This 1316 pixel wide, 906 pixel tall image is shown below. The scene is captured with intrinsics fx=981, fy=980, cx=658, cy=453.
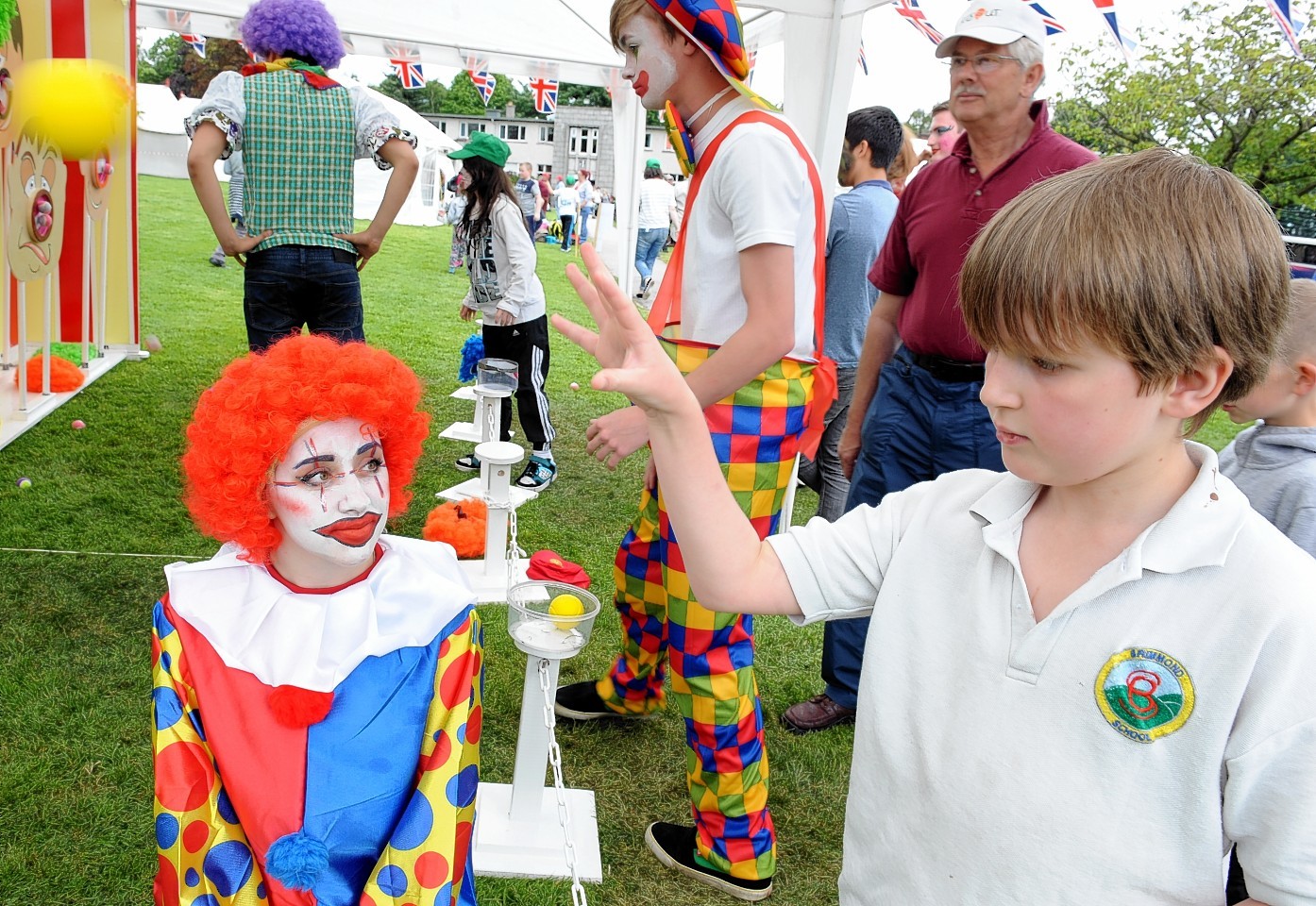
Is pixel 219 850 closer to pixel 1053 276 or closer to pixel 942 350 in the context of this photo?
pixel 1053 276

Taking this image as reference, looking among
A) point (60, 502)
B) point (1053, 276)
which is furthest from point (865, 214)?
point (60, 502)

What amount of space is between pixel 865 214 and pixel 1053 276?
3.53 meters

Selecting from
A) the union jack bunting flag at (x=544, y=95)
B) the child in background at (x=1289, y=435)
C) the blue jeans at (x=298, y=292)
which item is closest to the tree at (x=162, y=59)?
the union jack bunting flag at (x=544, y=95)

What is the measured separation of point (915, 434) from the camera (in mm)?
2693

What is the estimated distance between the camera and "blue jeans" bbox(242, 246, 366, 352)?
147 inches

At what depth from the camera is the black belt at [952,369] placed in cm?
256

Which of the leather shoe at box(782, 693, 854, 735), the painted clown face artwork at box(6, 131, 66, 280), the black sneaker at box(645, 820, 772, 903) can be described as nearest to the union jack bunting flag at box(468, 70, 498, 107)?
the painted clown face artwork at box(6, 131, 66, 280)

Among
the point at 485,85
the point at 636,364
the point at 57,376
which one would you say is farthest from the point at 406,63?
the point at 636,364

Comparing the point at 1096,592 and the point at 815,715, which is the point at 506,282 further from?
the point at 1096,592

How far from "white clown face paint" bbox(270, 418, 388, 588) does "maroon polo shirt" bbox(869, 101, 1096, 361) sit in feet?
4.76

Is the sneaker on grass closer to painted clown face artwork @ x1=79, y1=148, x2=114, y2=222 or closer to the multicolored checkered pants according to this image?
the multicolored checkered pants

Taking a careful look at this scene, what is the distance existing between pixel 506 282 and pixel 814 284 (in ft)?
10.9

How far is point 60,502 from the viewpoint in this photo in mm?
4402

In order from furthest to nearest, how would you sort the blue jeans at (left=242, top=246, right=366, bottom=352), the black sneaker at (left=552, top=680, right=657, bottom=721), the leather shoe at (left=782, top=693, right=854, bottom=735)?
the blue jeans at (left=242, top=246, right=366, bottom=352) < the leather shoe at (left=782, top=693, right=854, bottom=735) < the black sneaker at (left=552, top=680, right=657, bottom=721)
